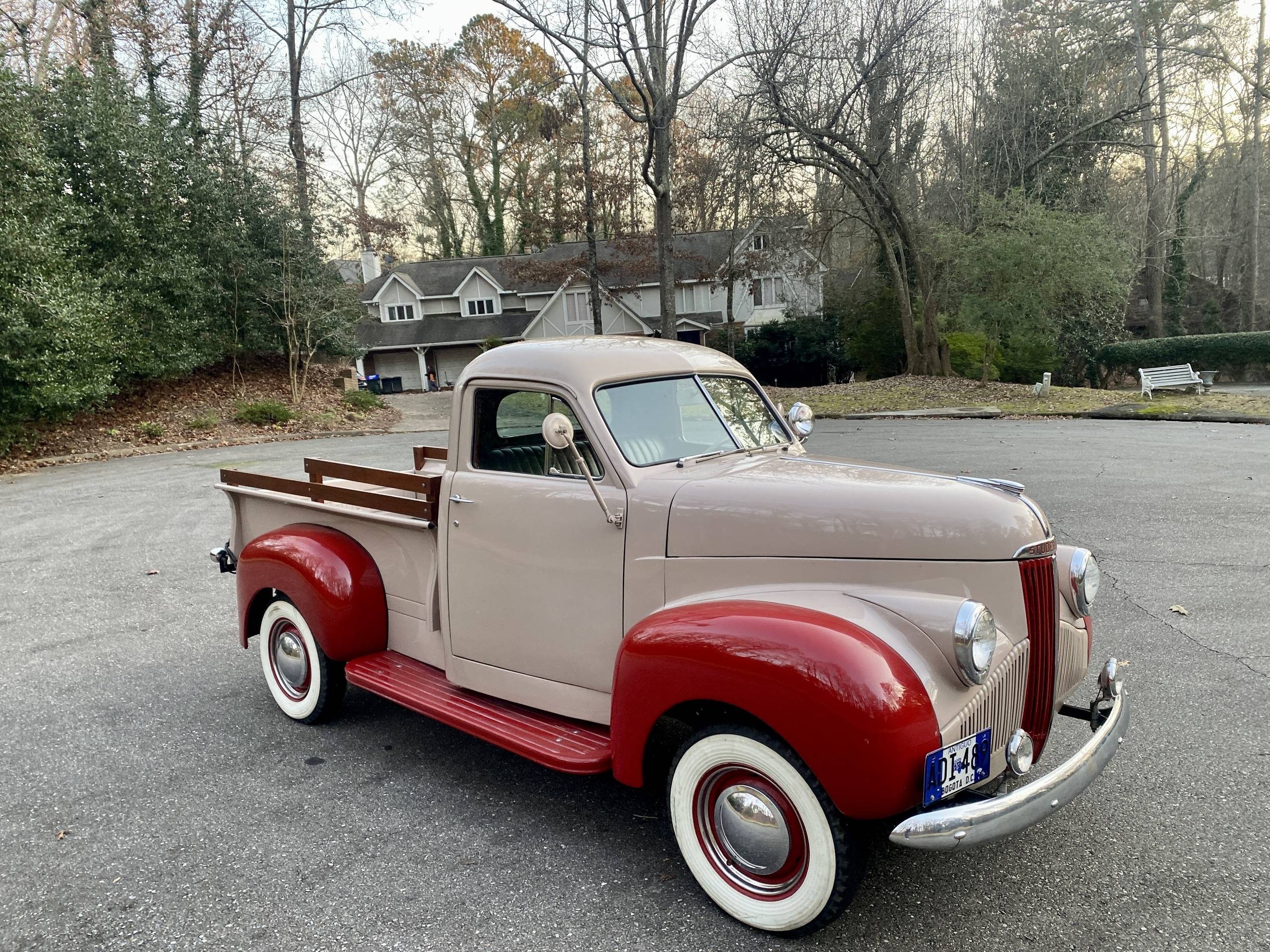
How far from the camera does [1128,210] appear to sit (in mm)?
32438

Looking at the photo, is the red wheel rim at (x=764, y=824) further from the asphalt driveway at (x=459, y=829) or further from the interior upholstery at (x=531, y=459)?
the interior upholstery at (x=531, y=459)

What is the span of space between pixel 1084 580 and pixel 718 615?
1.52 meters

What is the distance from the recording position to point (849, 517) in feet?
9.17

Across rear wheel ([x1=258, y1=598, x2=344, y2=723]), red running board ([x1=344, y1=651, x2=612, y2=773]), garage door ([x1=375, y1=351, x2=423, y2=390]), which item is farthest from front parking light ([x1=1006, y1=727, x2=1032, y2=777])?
garage door ([x1=375, y1=351, x2=423, y2=390])

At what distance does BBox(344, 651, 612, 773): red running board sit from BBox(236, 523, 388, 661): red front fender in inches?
5.6

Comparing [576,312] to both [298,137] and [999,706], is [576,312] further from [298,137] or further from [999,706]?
[999,706]

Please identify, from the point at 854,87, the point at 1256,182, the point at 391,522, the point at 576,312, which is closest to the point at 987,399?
the point at 854,87

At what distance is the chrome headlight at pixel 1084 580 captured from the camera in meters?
3.09

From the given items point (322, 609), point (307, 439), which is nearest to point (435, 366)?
point (307, 439)

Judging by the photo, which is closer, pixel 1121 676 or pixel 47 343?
pixel 1121 676

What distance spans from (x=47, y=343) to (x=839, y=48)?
19.1 m

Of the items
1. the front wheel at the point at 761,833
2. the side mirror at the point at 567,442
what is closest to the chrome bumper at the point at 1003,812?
the front wheel at the point at 761,833

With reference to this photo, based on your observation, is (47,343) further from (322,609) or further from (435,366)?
(435,366)

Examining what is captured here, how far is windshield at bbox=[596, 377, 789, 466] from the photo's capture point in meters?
3.40
